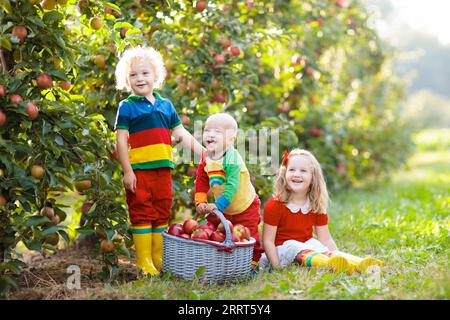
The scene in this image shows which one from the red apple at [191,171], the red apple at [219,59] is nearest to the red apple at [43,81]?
the red apple at [191,171]

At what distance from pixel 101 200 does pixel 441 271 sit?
1862 millimetres

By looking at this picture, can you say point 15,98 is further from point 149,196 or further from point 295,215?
point 295,215

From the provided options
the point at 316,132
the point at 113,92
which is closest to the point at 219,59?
the point at 113,92

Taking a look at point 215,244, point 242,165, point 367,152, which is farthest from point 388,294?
point 367,152

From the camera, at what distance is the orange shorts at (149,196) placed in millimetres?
3229

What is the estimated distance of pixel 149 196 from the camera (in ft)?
10.7

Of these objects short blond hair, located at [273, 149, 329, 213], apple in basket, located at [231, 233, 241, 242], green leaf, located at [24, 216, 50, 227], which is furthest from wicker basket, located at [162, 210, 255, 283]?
green leaf, located at [24, 216, 50, 227]

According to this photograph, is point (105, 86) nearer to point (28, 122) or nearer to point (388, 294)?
point (28, 122)

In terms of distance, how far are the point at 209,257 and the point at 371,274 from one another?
2.81ft

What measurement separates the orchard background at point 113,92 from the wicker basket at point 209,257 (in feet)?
1.31

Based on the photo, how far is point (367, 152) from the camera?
8.32m

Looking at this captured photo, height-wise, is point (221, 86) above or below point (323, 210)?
above

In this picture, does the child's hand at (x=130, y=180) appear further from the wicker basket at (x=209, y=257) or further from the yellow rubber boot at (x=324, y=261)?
the yellow rubber boot at (x=324, y=261)
